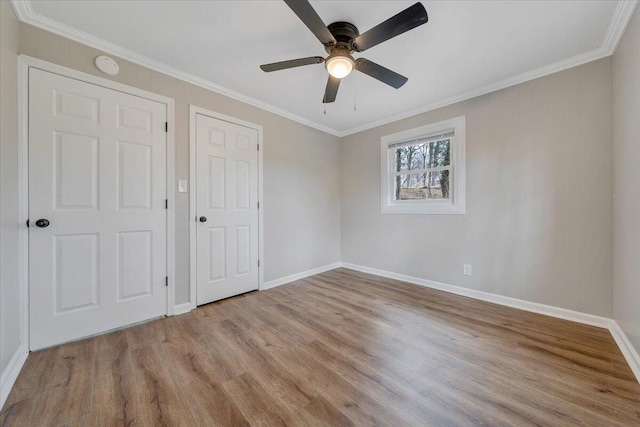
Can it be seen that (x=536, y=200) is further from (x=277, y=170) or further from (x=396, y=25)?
(x=277, y=170)

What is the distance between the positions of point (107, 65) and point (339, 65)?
1.97m

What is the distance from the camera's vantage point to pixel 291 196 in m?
3.54

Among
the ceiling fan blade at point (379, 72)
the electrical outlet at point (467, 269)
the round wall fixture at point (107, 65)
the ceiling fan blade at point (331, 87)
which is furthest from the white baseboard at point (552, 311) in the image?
the round wall fixture at point (107, 65)

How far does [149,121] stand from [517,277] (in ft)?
13.2

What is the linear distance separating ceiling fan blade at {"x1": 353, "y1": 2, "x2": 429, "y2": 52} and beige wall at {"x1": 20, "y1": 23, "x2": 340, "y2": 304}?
1837mm

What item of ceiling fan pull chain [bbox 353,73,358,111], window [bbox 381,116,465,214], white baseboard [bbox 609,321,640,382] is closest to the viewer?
white baseboard [bbox 609,321,640,382]

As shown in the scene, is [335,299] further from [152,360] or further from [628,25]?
[628,25]

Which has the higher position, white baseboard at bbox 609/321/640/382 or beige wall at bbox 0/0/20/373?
beige wall at bbox 0/0/20/373

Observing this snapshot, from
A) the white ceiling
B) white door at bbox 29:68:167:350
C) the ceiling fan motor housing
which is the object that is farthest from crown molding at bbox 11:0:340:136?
the ceiling fan motor housing

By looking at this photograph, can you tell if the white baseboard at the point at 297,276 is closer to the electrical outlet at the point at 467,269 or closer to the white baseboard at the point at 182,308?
the white baseboard at the point at 182,308

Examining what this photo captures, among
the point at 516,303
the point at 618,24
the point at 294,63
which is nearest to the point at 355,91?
the point at 294,63

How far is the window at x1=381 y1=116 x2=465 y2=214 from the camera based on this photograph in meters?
2.95

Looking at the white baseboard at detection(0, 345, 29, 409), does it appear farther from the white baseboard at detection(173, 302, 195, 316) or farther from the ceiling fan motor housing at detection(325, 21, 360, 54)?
the ceiling fan motor housing at detection(325, 21, 360, 54)

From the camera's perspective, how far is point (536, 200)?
2.39 meters
